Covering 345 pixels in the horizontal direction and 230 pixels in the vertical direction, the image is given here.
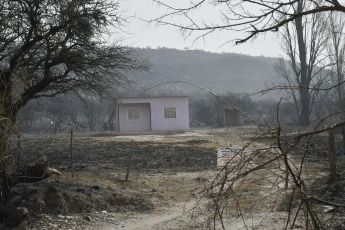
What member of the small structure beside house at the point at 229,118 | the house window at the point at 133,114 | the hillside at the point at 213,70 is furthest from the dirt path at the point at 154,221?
the hillside at the point at 213,70

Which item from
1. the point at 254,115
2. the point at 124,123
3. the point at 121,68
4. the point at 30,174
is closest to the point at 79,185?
the point at 30,174

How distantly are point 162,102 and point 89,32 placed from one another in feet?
83.8

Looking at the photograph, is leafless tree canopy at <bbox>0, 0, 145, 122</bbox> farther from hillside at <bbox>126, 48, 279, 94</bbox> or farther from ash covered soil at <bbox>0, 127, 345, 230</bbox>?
hillside at <bbox>126, 48, 279, 94</bbox>

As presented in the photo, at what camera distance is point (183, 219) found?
8742mm

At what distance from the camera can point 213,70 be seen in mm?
124875

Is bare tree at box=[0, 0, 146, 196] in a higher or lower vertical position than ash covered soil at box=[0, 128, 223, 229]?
higher

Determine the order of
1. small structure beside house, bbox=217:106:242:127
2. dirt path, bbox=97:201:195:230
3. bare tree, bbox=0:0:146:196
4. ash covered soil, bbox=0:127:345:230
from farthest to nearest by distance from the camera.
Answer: small structure beside house, bbox=217:106:242:127 → bare tree, bbox=0:0:146:196 → dirt path, bbox=97:201:195:230 → ash covered soil, bbox=0:127:345:230

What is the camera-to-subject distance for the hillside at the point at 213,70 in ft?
365

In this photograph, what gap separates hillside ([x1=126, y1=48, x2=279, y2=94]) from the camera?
4375 inches

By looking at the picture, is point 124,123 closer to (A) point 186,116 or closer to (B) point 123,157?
(A) point 186,116

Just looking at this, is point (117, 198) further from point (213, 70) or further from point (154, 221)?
point (213, 70)

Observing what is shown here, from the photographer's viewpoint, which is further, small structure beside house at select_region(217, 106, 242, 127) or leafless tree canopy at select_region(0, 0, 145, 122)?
small structure beside house at select_region(217, 106, 242, 127)

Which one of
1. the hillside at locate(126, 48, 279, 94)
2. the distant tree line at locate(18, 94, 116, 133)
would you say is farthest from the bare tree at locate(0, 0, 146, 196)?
the hillside at locate(126, 48, 279, 94)

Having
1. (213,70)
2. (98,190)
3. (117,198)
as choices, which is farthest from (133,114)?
(213,70)
